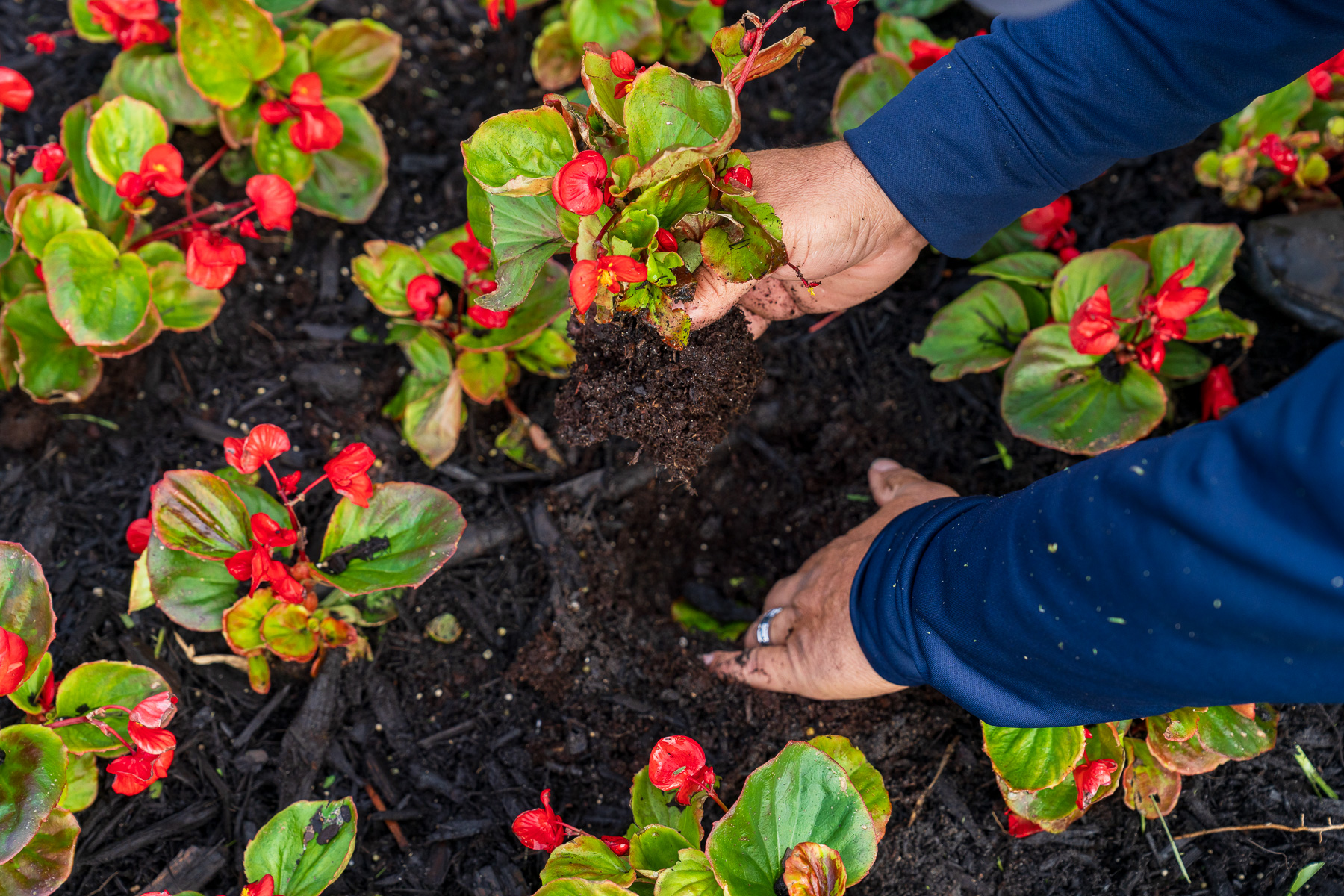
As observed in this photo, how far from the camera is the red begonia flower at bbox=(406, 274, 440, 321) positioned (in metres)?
1.97

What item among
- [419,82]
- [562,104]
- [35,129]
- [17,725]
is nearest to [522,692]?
[17,725]

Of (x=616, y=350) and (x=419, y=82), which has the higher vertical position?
(x=419, y=82)

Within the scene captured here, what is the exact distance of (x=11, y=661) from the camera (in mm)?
1491

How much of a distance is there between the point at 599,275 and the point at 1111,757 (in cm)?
158

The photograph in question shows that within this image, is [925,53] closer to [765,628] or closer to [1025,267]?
[1025,267]

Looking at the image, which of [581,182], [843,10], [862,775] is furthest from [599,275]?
[862,775]

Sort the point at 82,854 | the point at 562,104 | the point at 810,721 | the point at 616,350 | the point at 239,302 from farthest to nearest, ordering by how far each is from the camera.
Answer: the point at 239,302, the point at 810,721, the point at 82,854, the point at 616,350, the point at 562,104

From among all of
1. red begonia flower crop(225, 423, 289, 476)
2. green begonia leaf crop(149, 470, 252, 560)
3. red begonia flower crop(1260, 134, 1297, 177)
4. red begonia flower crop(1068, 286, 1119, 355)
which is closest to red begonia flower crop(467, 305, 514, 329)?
red begonia flower crop(225, 423, 289, 476)

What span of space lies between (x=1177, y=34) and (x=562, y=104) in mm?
1118

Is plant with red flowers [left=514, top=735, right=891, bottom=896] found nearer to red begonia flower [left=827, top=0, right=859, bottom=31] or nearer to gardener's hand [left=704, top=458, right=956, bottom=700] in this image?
gardener's hand [left=704, top=458, right=956, bottom=700]

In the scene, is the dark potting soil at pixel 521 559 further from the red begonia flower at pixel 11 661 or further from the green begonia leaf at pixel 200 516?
the red begonia flower at pixel 11 661

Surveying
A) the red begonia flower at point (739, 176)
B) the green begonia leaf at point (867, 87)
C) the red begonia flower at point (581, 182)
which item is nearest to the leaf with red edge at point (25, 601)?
the red begonia flower at point (581, 182)

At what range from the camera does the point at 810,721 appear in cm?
197

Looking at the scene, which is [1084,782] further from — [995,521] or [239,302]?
[239,302]
